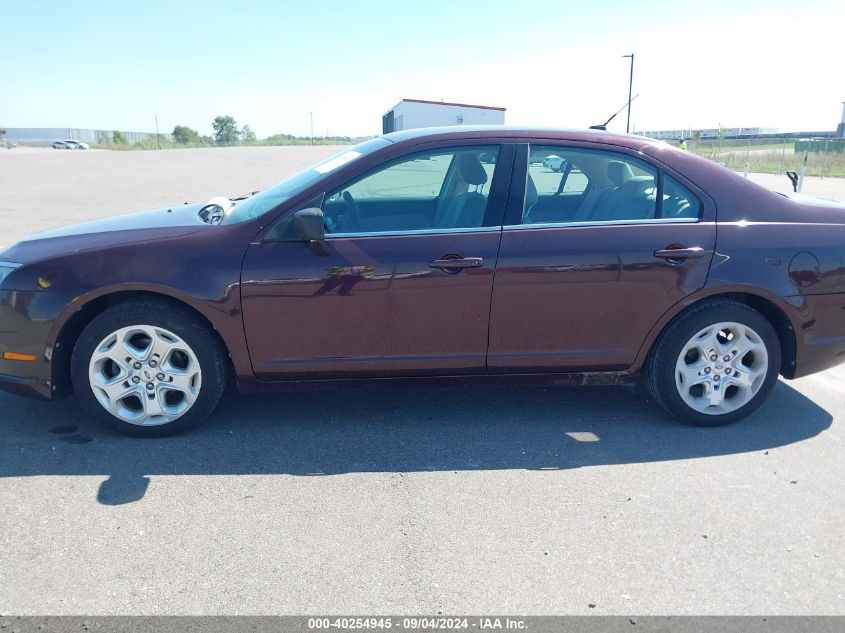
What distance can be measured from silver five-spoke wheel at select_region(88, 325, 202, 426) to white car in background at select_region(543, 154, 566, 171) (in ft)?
7.41

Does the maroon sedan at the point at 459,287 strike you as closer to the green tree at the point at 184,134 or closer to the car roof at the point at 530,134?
the car roof at the point at 530,134

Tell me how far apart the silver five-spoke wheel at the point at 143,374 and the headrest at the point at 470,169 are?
1.83 metres

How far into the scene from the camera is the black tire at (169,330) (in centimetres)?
371

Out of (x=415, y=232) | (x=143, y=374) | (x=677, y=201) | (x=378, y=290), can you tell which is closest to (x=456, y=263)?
(x=415, y=232)

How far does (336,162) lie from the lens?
4.13 m

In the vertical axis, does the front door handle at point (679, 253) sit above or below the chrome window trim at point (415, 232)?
below

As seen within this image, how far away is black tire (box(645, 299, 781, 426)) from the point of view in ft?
13.0

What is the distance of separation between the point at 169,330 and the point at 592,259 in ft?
7.59

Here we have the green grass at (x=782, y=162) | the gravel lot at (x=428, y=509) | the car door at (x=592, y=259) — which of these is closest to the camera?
the gravel lot at (x=428, y=509)

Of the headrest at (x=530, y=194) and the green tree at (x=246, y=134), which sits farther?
the green tree at (x=246, y=134)

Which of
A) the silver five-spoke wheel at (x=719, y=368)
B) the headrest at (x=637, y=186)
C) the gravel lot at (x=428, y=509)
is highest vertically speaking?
the headrest at (x=637, y=186)

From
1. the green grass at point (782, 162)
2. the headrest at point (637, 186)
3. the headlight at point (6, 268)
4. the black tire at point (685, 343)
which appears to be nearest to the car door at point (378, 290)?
the headrest at point (637, 186)

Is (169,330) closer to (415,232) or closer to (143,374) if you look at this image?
(143,374)

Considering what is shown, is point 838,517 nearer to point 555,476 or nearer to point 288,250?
point 555,476
